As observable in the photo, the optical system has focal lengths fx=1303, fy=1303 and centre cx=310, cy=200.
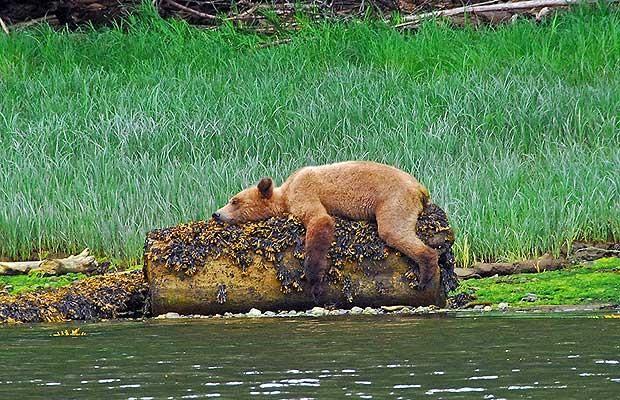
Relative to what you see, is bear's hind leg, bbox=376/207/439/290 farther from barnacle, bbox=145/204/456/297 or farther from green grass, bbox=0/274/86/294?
green grass, bbox=0/274/86/294

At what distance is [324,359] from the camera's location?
598 centimetres

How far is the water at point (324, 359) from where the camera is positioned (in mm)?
5141

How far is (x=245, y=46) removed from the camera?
16688mm

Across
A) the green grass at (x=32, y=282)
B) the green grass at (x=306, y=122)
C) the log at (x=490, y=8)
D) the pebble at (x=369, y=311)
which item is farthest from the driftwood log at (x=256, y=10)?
the pebble at (x=369, y=311)

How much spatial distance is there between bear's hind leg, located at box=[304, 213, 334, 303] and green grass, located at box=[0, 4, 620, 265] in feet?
5.29

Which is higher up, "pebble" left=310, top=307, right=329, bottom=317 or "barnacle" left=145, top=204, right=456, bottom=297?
"barnacle" left=145, top=204, right=456, bottom=297

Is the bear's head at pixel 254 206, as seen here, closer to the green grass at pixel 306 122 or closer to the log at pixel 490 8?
the green grass at pixel 306 122

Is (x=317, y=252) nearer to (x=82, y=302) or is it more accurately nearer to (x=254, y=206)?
(x=254, y=206)

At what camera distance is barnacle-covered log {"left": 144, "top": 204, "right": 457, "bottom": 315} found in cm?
809

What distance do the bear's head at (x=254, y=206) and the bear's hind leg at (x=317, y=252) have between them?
57 cm

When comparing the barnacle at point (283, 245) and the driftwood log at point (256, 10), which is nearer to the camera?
the barnacle at point (283, 245)

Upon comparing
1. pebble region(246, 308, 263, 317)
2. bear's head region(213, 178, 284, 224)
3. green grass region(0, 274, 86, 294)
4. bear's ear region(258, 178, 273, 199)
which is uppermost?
bear's ear region(258, 178, 273, 199)

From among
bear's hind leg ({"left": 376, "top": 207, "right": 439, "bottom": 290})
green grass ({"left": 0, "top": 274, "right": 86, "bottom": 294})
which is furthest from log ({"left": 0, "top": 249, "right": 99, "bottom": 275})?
bear's hind leg ({"left": 376, "top": 207, "right": 439, "bottom": 290})

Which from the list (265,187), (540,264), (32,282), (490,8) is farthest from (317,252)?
(490,8)
